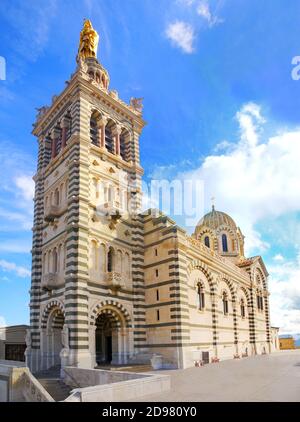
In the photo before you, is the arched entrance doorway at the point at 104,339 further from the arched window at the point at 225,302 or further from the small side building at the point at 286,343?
the small side building at the point at 286,343

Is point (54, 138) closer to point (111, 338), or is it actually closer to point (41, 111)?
point (41, 111)

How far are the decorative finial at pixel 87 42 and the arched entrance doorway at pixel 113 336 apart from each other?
23128 mm

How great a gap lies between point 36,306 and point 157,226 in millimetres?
11025

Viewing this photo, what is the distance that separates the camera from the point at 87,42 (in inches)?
1299

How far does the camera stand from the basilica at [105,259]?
23.4 meters

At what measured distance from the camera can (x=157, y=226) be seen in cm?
2752

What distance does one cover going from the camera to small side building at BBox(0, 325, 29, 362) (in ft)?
104

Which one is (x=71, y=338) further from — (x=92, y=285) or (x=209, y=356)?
(x=209, y=356)

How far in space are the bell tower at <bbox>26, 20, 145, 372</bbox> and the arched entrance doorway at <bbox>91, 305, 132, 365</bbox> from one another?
0.07 m

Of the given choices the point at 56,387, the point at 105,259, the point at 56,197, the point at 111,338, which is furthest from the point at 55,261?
the point at 56,387

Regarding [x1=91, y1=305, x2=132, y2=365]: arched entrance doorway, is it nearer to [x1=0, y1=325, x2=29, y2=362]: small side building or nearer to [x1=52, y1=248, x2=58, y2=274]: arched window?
[x1=52, y1=248, x2=58, y2=274]: arched window

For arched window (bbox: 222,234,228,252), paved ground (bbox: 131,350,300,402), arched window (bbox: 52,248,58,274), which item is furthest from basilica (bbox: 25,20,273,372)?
arched window (bbox: 222,234,228,252)

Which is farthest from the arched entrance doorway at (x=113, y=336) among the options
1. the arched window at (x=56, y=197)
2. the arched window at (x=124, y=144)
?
the arched window at (x=124, y=144)
